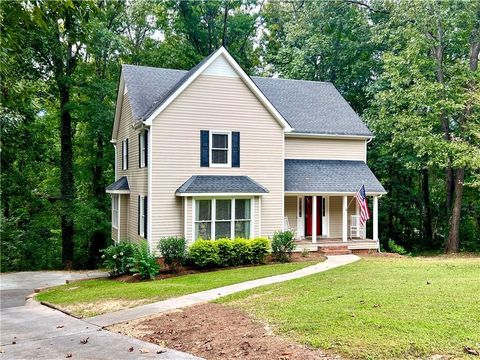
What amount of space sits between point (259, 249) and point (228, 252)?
125 cm

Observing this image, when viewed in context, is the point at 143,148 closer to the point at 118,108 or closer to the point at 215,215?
the point at 215,215

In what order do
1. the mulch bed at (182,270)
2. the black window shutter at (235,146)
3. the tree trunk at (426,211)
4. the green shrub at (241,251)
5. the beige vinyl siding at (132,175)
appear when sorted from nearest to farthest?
the mulch bed at (182,270) → the green shrub at (241,251) → the black window shutter at (235,146) → the beige vinyl siding at (132,175) → the tree trunk at (426,211)

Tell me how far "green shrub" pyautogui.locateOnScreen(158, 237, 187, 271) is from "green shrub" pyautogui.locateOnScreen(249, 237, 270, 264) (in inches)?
103

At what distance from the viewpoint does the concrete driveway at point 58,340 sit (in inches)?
287

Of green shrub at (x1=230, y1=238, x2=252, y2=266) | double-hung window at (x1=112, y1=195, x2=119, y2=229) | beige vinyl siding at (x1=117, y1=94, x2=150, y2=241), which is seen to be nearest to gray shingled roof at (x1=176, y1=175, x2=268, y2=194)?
beige vinyl siding at (x1=117, y1=94, x2=150, y2=241)

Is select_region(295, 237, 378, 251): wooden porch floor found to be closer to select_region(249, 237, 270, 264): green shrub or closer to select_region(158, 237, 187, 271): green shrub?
select_region(249, 237, 270, 264): green shrub

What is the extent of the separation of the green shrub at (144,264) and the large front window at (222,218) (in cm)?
233

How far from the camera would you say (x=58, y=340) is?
837 centimetres

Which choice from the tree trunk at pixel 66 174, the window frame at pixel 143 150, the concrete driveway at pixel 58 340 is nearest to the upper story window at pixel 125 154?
the window frame at pixel 143 150

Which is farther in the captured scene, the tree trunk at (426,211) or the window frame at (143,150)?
the tree trunk at (426,211)

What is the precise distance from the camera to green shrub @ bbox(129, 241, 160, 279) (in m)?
15.0

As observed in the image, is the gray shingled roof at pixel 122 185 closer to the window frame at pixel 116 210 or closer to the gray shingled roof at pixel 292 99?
the window frame at pixel 116 210

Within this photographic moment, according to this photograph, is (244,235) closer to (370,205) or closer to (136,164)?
(136,164)

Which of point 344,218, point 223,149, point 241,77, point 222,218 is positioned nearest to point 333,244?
point 344,218
